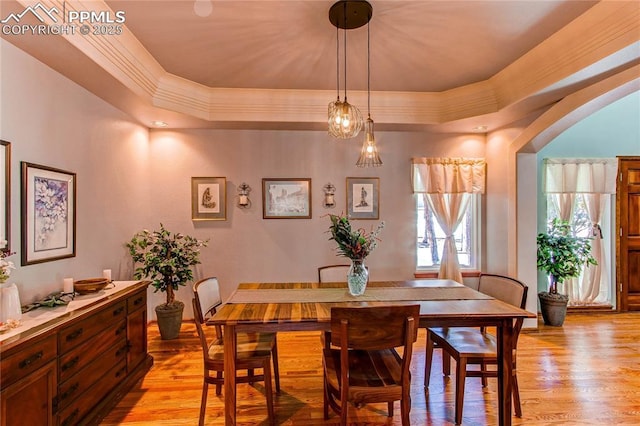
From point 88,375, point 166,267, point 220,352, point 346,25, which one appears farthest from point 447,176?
point 88,375

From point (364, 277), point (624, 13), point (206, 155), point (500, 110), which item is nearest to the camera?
point (624, 13)

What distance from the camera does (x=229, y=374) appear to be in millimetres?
1809

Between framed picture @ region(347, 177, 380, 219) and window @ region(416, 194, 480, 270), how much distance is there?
1.95ft

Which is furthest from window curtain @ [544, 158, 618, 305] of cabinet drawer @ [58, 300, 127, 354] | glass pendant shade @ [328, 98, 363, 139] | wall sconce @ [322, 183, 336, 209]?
cabinet drawer @ [58, 300, 127, 354]

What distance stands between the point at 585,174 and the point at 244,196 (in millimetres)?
4572

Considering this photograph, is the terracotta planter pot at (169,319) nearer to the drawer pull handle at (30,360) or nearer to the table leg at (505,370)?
the drawer pull handle at (30,360)

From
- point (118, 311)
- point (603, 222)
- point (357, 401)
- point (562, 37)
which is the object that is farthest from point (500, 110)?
point (118, 311)

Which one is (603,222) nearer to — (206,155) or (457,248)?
(457,248)

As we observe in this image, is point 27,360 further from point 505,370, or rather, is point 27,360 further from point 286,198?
point 286,198

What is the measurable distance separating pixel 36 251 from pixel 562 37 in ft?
14.2

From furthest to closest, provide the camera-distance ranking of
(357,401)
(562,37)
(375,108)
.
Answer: (375,108), (562,37), (357,401)

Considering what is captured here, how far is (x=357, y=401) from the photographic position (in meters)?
1.68

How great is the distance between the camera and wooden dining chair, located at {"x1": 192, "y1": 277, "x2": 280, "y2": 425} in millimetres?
2035

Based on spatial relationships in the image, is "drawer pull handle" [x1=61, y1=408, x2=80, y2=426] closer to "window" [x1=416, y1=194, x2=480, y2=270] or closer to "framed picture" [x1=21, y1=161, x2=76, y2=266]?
"framed picture" [x1=21, y1=161, x2=76, y2=266]
